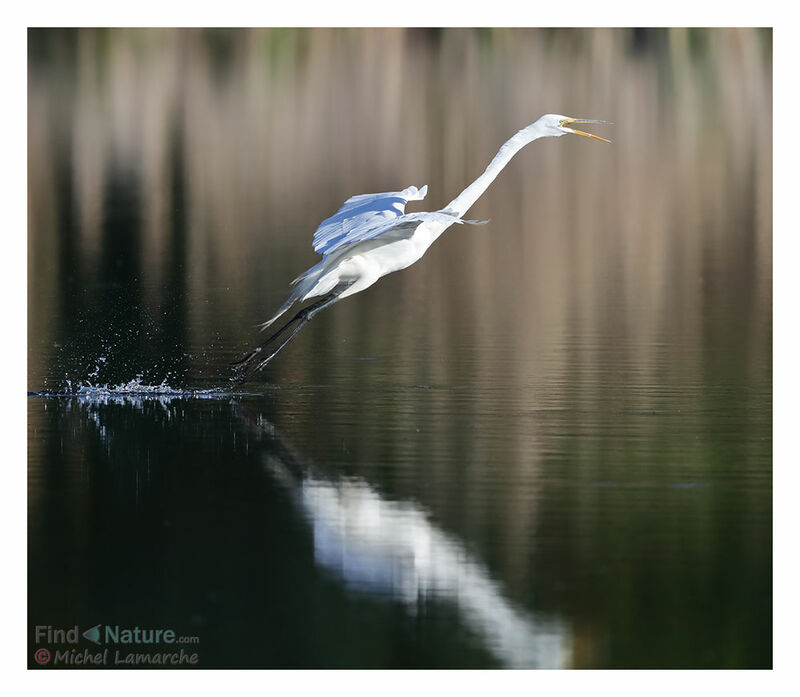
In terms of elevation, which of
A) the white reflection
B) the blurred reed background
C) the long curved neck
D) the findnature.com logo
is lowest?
the findnature.com logo

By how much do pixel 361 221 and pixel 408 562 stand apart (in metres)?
2.91

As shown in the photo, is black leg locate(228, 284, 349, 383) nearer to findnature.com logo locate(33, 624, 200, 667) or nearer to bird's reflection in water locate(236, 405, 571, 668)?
bird's reflection in water locate(236, 405, 571, 668)

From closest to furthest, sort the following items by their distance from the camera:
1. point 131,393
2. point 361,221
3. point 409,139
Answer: point 361,221, point 131,393, point 409,139

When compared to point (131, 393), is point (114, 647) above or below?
below

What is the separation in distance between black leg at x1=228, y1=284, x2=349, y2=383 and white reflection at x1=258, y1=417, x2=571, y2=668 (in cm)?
203

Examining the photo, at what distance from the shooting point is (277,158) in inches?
780

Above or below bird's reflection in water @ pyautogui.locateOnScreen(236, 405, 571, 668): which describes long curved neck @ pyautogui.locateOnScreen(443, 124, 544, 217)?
above

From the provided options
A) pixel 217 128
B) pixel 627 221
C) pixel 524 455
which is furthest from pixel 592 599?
pixel 217 128

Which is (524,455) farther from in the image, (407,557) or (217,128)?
(217,128)

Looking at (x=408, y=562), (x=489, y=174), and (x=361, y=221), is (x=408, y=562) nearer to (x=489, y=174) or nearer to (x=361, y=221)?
(x=361, y=221)

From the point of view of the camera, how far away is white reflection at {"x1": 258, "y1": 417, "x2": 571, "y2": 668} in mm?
5082

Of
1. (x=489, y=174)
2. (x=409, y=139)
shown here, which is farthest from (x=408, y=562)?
(x=409, y=139)

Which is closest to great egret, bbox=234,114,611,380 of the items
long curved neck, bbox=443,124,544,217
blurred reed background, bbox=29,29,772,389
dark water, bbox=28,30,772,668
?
long curved neck, bbox=443,124,544,217

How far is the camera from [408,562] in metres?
5.64
